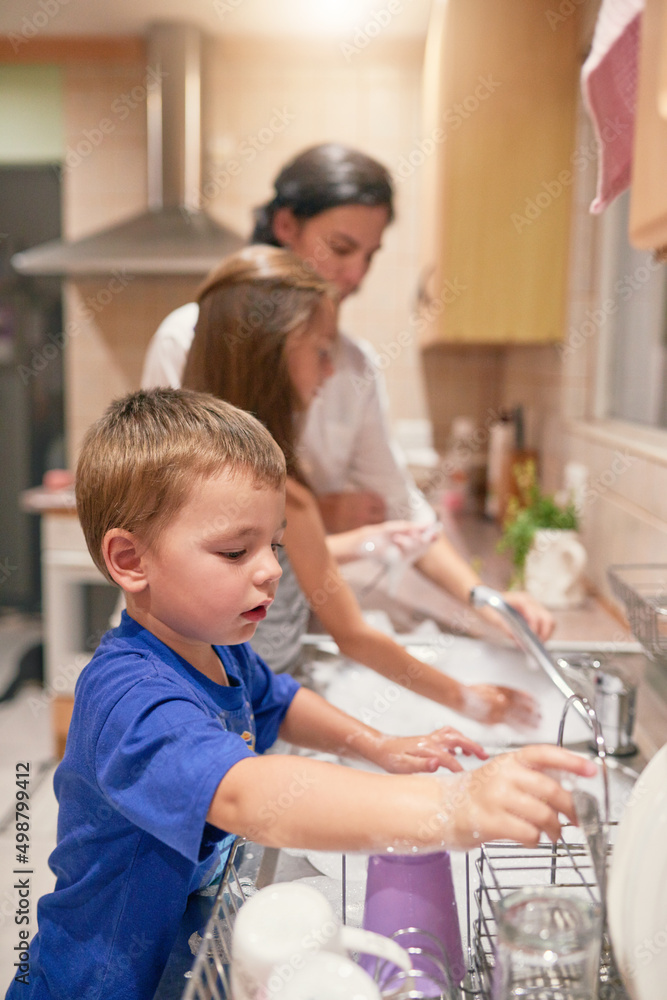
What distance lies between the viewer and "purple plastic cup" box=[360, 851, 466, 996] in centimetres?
54

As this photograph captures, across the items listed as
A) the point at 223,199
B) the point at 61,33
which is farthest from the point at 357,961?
the point at 61,33

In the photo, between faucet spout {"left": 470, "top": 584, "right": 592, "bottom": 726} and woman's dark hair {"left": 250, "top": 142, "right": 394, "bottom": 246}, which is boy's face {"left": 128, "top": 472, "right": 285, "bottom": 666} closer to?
faucet spout {"left": 470, "top": 584, "right": 592, "bottom": 726}

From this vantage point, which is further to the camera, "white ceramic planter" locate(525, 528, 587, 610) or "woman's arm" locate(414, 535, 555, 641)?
"white ceramic planter" locate(525, 528, 587, 610)

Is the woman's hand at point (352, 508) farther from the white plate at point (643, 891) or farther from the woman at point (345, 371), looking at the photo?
the white plate at point (643, 891)

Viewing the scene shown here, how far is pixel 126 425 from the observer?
0.65 m

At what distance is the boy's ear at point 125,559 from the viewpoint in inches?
24.8

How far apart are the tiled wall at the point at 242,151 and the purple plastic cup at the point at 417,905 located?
2764 mm

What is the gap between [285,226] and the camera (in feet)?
4.47

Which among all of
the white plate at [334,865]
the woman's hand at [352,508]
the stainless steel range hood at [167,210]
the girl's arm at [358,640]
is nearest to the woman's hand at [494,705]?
the girl's arm at [358,640]

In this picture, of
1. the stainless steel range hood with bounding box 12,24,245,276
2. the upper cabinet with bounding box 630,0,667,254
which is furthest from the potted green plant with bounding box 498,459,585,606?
the stainless steel range hood with bounding box 12,24,245,276

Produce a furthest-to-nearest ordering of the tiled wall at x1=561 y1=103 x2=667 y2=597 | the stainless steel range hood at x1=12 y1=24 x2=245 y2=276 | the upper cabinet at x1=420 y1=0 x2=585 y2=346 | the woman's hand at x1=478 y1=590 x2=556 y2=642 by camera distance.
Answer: the stainless steel range hood at x1=12 y1=24 x2=245 y2=276 < the upper cabinet at x1=420 y1=0 x2=585 y2=346 < the tiled wall at x1=561 y1=103 x2=667 y2=597 < the woman's hand at x1=478 y1=590 x2=556 y2=642

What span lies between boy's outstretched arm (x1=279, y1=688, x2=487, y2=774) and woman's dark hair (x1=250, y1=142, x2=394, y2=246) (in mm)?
824

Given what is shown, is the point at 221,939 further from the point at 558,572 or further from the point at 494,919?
the point at 558,572

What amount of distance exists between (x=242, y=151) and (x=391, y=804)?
3.03 meters
